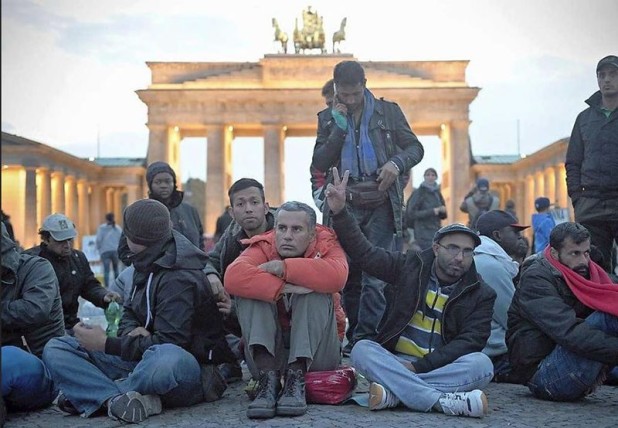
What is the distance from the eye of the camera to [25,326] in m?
5.01

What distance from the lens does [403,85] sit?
134 ft

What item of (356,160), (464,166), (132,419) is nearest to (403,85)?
(464,166)

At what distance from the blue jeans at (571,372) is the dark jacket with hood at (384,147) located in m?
1.93

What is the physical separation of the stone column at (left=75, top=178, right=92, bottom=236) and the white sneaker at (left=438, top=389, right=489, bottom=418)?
50.1 m

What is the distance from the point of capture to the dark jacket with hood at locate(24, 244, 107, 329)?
22.3 feet

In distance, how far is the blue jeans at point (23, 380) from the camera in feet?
15.1

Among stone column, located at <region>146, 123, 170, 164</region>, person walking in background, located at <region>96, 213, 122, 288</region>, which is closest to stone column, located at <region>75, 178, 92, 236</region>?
stone column, located at <region>146, 123, 170, 164</region>

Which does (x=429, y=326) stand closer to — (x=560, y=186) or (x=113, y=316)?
(x=113, y=316)

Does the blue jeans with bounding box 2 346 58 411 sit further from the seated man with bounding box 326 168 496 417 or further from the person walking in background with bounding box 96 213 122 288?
the person walking in background with bounding box 96 213 122 288

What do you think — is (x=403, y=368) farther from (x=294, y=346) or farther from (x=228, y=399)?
(x=228, y=399)

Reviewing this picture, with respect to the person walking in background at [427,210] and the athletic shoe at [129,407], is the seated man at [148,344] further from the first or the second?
the person walking in background at [427,210]

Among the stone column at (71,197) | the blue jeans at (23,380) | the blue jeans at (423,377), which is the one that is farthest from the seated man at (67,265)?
the stone column at (71,197)

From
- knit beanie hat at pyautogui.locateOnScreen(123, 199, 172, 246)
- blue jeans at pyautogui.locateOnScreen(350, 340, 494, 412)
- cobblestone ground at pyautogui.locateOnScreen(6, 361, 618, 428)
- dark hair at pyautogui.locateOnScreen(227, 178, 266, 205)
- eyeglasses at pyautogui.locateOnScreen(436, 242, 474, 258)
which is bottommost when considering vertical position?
cobblestone ground at pyautogui.locateOnScreen(6, 361, 618, 428)

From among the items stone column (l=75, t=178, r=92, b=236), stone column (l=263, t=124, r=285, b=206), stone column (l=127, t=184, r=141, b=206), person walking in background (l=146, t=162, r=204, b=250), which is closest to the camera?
person walking in background (l=146, t=162, r=204, b=250)
